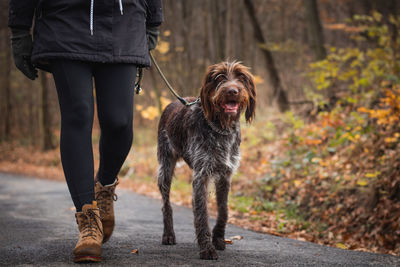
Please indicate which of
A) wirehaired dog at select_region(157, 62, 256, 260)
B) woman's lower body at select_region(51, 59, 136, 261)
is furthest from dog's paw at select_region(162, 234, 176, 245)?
woman's lower body at select_region(51, 59, 136, 261)

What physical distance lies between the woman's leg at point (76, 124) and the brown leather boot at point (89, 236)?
7 cm

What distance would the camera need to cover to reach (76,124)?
118 inches

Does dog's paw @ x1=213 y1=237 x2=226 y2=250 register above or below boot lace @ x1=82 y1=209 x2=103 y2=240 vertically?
below

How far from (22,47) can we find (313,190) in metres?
5.31

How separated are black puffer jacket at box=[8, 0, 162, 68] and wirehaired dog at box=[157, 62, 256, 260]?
85 centimetres

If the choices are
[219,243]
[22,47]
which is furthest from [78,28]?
[219,243]

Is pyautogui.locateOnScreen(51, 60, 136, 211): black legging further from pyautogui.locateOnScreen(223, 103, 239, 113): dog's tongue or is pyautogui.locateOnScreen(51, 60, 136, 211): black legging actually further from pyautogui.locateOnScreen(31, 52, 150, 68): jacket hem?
Result: pyautogui.locateOnScreen(223, 103, 239, 113): dog's tongue

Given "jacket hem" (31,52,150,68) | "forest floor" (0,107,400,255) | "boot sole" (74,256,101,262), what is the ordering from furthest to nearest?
"forest floor" (0,107,400,255) → "jacket hem" (31,52,150,68) → "boot sole" (74,256,101,262)

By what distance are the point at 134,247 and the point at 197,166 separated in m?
0.91

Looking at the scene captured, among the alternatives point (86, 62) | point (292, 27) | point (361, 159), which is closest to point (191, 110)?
point (86, 62)

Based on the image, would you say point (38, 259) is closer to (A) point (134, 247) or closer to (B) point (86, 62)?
(A) point (134, 247)

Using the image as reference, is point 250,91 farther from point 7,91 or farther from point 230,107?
point 7,91

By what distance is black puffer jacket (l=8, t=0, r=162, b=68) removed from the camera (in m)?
2.92

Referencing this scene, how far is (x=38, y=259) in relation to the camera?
2.92m
